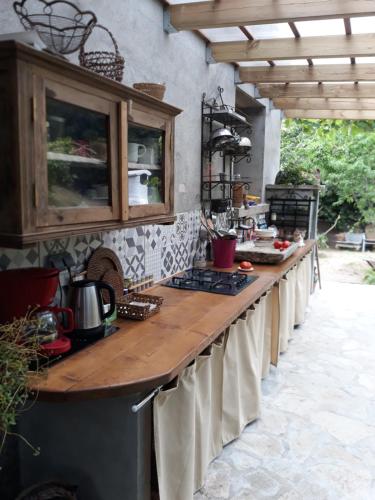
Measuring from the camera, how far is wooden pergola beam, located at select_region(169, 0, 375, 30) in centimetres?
223

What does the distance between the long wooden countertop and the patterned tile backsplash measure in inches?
10.9

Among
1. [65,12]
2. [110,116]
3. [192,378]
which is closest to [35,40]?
[110,116]

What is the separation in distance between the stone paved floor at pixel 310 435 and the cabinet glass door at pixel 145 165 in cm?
146

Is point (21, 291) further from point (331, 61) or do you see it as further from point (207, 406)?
point (331, 61)

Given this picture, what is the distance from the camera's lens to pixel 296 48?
301 centimetres

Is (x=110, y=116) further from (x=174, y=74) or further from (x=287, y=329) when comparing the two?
(x=287, y=329)

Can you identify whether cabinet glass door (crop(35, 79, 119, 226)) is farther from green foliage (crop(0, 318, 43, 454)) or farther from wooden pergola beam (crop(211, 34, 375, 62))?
wooden pergola beam (crop(211, 34, 375, 62))

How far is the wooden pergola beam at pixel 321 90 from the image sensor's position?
4020 millimetres

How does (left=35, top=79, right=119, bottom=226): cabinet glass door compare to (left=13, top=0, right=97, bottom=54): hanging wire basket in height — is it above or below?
below

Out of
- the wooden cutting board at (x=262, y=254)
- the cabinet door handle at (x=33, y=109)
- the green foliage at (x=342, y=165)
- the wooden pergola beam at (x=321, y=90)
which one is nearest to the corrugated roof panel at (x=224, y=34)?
the wooden pergola beam at (x=321, y=90)

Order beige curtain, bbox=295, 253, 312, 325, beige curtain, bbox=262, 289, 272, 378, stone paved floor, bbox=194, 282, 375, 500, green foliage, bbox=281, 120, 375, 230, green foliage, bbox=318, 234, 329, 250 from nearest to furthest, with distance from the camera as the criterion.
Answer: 1. stone paved floor, bbox=194, 282, 375, 500
2. beige curtain, bbox=262, 289, 272, 378
3. beige curtain, bbox=295, 253, 312, 325
4. green foliage, bbox=281, 120, 375, 230
5. green foliage, bbox=318, 234, 329, 250


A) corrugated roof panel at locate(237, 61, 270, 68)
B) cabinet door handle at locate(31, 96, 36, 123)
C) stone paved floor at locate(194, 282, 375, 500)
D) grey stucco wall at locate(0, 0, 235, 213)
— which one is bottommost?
stone paved floor at locate(194, 282, 375, 500)

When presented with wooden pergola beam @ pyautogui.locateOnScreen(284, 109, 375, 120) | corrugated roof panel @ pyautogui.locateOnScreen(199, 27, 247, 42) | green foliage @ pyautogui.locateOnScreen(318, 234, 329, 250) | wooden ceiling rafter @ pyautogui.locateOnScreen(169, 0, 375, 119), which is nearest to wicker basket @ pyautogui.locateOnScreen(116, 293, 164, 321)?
wooden ceiling rafter @ pyautogui.locateOnScreen(169, 0, 375, 119)

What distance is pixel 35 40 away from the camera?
127 cm
